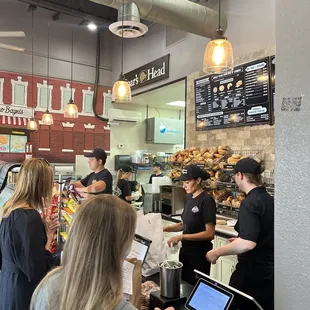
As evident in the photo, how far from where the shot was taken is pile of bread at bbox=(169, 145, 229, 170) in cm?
419

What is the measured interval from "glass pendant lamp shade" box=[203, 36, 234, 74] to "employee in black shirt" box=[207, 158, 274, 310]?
125 centimetres

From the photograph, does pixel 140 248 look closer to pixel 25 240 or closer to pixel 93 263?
pixel 25 240

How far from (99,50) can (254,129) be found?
4.89 metres

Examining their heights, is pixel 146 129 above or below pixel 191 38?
below

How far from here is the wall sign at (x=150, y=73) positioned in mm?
5746

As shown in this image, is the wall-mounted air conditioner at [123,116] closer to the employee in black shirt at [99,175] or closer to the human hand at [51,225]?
the employee in black shirt at [99,175]

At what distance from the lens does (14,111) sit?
6.60 metres

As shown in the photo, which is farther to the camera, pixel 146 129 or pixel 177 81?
pixel 146 129

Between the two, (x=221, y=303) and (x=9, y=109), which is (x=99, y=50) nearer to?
(x=9, y=109)

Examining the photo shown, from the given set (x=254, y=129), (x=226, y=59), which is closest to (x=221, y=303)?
(x=226, y=59)

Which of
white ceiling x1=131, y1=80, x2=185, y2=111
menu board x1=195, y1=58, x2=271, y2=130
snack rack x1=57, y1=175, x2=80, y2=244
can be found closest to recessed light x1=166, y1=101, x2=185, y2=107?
white ceiling x1=131, y1=80, x2=185, y2=111

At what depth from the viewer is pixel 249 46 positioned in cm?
418

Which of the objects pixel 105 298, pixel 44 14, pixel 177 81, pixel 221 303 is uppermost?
pixel 44 14

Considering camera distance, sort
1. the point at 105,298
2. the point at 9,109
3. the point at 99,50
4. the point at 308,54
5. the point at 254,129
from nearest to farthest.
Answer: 1. the point at 105,298
2. the point at 308,54
3. the point at 254,129
4. the point at 9,109
5. the point at 99,50
